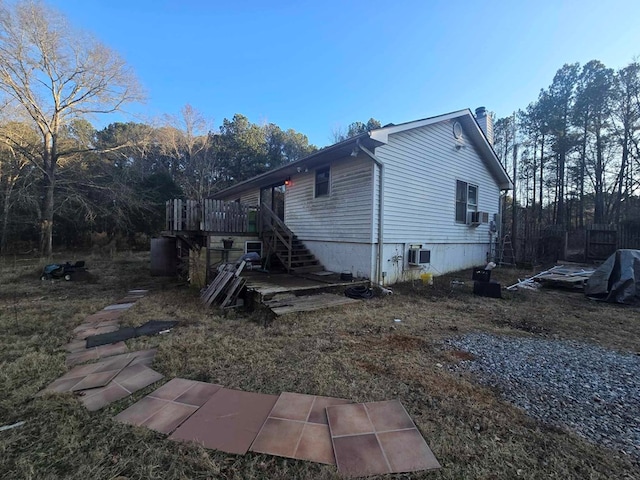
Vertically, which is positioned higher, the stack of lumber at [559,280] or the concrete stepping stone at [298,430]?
the stack of lumber at [559,280]

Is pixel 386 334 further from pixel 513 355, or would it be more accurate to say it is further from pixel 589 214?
pixel 589 214

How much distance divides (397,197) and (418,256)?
6.04ft

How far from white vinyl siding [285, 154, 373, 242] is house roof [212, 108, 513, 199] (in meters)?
0.39

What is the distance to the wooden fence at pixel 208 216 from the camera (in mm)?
8484

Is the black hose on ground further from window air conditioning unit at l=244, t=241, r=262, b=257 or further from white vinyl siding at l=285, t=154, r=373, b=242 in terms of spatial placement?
window air conditioning unit at l=244, t=241, r=262, b=257

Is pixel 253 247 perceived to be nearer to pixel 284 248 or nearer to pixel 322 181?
pixel 284 248

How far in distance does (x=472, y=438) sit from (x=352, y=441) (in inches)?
31.3

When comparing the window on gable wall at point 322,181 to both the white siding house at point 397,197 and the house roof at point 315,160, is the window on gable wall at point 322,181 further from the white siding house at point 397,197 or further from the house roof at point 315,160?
the house roof at point 315,160

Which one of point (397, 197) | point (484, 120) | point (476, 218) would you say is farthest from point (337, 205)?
point (484, 120)

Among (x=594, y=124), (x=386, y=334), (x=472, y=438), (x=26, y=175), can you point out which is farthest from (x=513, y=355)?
(x=26, y=175)

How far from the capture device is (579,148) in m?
17.3

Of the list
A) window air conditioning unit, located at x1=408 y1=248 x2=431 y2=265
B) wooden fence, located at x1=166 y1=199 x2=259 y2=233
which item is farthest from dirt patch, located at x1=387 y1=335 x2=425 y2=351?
wooden fence, located at x1=166 y1=199 x2=259 y2=233

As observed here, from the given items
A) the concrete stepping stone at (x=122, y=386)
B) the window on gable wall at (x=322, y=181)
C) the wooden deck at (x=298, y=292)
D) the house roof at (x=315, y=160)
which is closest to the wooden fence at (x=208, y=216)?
the house roof at (x=315, y=160)

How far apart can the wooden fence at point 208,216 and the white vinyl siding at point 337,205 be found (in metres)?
1.75
